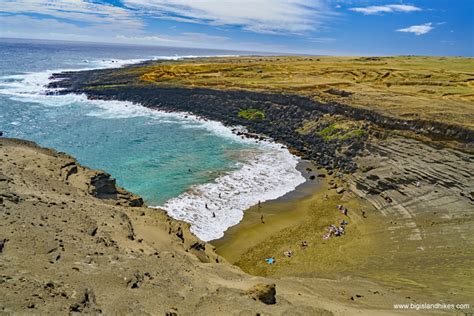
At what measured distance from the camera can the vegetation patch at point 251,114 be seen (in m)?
64.3

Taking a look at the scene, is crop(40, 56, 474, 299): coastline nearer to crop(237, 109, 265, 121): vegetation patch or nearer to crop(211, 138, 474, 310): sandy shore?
crop(211, 138, 474, 310): sandy shore

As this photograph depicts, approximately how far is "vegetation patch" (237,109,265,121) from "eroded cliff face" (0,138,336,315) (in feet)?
149

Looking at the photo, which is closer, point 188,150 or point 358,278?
point 358,278

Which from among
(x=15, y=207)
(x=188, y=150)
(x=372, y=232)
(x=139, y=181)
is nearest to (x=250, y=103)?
(x=188, y=150)

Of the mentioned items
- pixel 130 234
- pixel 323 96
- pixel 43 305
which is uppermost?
pixel 323 96

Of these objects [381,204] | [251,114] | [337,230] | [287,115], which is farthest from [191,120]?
[337,230]

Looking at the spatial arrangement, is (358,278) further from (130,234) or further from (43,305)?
(43,305)

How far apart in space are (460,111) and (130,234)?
39.8 meters

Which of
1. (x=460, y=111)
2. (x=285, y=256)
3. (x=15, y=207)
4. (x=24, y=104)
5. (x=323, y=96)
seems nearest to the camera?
(x=15, y=207)

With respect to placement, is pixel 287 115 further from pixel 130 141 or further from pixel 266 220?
pixel 266 220

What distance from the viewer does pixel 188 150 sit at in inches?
1923

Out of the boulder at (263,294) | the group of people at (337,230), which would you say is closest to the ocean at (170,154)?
the group of people at (337,230)

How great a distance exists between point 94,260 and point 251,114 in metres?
54.5

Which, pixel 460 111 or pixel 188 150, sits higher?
pixel 460 111
